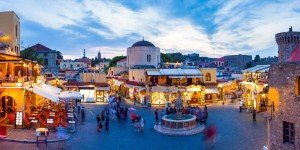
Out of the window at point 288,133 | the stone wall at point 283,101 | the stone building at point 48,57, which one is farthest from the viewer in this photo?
the stone building at point 48,57

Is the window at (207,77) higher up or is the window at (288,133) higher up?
the window at (207,77)

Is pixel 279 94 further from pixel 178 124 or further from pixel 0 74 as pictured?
pixel 0 74

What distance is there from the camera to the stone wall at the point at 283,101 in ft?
37.9

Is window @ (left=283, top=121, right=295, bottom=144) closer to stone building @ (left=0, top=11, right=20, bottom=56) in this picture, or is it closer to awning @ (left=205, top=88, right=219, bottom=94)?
awning @ (left=205, top=88, right=219, bottom=94)

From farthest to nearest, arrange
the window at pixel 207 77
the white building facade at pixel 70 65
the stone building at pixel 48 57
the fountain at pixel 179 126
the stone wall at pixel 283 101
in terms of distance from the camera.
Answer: the white building facade at pixel 70 65 < the stone building at pixel 48 57 < the window at pixel 207 77 < the fountain at pixel 179 126 < the stone wall at pixel 283 101

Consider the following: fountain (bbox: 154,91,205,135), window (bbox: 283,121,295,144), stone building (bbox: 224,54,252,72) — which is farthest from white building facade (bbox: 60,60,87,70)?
window (bbox: 283,121,295,144)

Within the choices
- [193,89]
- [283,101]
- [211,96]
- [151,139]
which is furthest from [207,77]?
[283,101]

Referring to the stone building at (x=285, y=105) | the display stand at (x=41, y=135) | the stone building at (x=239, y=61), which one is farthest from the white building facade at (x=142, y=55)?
the stone building at (x=239, y=61)

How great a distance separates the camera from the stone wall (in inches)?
455

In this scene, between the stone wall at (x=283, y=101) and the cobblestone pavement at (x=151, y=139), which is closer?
the stone wall at (x=283, y=101)

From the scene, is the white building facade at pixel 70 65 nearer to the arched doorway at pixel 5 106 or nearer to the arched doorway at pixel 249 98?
the arched doorway at pixel 249 98

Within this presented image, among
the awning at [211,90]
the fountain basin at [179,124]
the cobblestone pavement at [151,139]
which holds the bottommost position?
the cobblestone pavement at [151,139]

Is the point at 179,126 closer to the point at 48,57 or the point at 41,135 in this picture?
the point at 41,135

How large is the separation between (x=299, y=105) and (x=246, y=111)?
55.4ft
